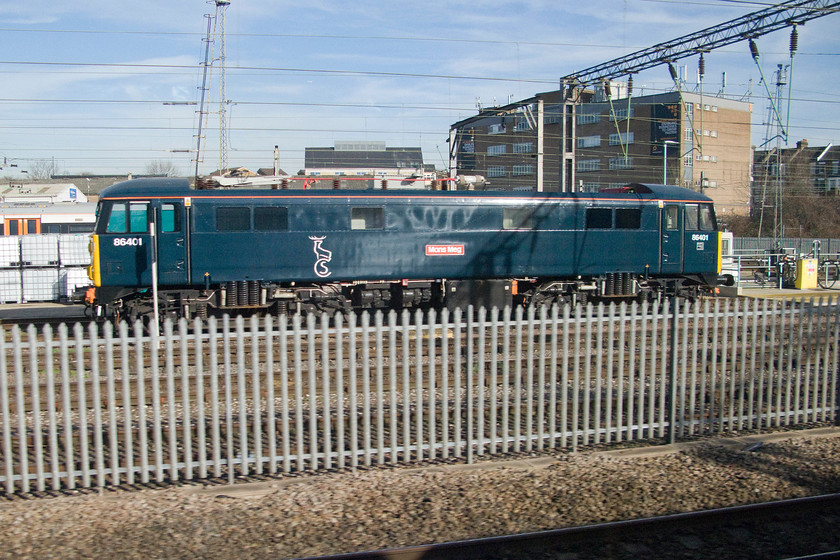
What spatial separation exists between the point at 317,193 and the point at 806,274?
20808 millimetres

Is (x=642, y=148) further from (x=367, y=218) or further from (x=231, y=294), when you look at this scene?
(x=231, y=294)

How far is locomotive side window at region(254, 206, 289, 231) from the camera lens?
14.8 meters

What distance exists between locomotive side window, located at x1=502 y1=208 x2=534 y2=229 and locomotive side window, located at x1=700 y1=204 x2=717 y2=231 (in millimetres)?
4996

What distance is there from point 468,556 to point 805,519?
2.80 m

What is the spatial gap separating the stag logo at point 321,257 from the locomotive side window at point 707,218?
10.0 m

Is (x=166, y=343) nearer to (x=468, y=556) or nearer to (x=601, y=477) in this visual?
(x=468, y=556)

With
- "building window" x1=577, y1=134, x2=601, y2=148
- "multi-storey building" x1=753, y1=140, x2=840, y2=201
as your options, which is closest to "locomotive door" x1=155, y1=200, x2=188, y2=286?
"multi-storey building" x1=753, y1=140, x2=840, y2=201

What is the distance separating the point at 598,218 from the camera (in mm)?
17000

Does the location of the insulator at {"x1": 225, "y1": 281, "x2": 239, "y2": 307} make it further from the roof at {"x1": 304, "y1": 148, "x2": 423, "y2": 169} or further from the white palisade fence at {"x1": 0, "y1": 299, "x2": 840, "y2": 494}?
the roof at {"x1": 304, "y1": 148, "x2": 423, "y2": 169}

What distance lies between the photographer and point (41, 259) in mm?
22797

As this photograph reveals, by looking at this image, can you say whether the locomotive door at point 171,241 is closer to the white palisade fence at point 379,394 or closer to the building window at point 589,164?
the white palisade fence at point 379,394


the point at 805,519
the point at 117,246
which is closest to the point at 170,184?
the point at 117,246

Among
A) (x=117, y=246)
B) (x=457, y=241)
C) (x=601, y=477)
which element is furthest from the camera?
(x=457, y=241)

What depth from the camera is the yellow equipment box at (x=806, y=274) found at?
86.2 ft
